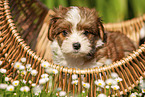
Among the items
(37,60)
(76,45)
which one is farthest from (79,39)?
(37,60)

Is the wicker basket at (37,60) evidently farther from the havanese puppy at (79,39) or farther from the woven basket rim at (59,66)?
the havanese puppy at (79,39)

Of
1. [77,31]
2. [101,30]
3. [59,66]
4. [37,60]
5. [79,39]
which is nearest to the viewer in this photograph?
[59,66]

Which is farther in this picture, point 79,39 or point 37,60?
point 79,39

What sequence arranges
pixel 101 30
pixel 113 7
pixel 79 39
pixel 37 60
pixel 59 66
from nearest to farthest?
pixel 59 66
pixel 37 60
pixel 79 39
pixel 101 30
pixel 113 7

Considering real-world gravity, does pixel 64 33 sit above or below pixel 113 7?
below

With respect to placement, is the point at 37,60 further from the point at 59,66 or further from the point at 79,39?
the point at 79,39

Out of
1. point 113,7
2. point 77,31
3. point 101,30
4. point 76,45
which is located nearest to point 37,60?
point 76,45

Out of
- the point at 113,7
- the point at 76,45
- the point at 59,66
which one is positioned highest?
the point at 113,7

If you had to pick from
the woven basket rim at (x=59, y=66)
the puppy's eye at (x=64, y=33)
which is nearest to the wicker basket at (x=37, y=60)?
the woven basket rim at (x=59, y=66)

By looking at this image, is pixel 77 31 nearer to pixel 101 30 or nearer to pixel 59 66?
pixel 101 30
